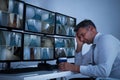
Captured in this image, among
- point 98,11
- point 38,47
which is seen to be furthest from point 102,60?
point 98,11

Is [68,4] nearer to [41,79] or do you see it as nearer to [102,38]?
[102,38]

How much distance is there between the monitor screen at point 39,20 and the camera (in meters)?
2.01

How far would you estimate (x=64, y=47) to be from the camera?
2.54 m

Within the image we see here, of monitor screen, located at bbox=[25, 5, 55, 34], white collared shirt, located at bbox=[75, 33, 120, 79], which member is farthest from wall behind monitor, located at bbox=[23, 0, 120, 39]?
white collared shirt, located at bbox=[75, 33, 120, 79]

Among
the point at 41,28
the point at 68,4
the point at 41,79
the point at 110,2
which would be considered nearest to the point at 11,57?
the point at 41,79

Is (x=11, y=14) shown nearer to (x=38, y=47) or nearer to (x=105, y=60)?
(x=38, y=47)

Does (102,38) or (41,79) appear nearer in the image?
(41,79)

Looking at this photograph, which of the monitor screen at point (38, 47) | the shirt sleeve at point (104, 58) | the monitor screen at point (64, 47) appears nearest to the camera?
the shirt sleeve at point (104, 58)

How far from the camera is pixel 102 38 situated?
6.13 ft

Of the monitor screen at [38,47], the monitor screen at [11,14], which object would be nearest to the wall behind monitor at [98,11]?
the monitor screen at [38,47]

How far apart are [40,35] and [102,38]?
64 cm

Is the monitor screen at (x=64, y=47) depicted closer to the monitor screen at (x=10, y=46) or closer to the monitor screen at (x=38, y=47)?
the monitor screen at (x=38, y=47)

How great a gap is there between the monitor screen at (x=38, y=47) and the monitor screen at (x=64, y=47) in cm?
10

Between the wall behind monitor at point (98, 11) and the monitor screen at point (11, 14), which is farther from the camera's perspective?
the wall behind monitor at point (98, 11)
